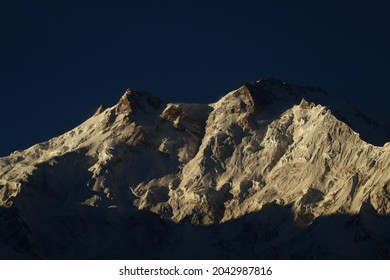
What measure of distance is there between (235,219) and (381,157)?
80.4ft

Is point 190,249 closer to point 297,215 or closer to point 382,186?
point 297,215

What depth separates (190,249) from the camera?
639 feet

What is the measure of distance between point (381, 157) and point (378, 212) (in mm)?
12403

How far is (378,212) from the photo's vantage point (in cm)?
18488
